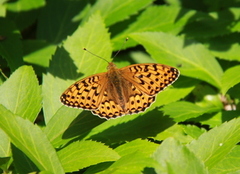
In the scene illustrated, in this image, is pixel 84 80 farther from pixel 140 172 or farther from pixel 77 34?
pixel 140 172

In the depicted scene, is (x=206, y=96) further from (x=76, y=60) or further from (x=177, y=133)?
(x=76, y=60)

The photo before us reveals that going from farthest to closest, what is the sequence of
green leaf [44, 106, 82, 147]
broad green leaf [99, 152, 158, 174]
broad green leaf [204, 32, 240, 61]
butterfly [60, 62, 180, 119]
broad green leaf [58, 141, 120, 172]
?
1. broad green leaf [204, 32, 240, 61]
2. butterfly [60, 62, 180, 119]
3. green leaf [44, 106, 82, 147]
4. broad green leaf [58, 141, 120, 172]
5. broad green leaf [99, 152, 158, 174]

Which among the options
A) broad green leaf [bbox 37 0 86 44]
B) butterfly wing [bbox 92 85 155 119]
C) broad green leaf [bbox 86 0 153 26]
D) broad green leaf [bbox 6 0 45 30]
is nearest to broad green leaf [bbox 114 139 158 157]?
butterfly wing [bbox 92 85 155 119]

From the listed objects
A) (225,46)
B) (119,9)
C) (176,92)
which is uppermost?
(119,9)

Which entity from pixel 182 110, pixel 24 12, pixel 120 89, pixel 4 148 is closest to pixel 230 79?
pixel 182 110

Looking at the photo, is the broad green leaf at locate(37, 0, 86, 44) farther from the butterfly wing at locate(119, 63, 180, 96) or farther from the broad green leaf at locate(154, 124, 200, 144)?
the broad green leaf at locate(154, 124, 200, 144)

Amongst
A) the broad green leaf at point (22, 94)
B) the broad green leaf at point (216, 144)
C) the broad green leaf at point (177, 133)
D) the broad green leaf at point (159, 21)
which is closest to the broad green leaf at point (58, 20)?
the broad green leaf at point (159, 21)
